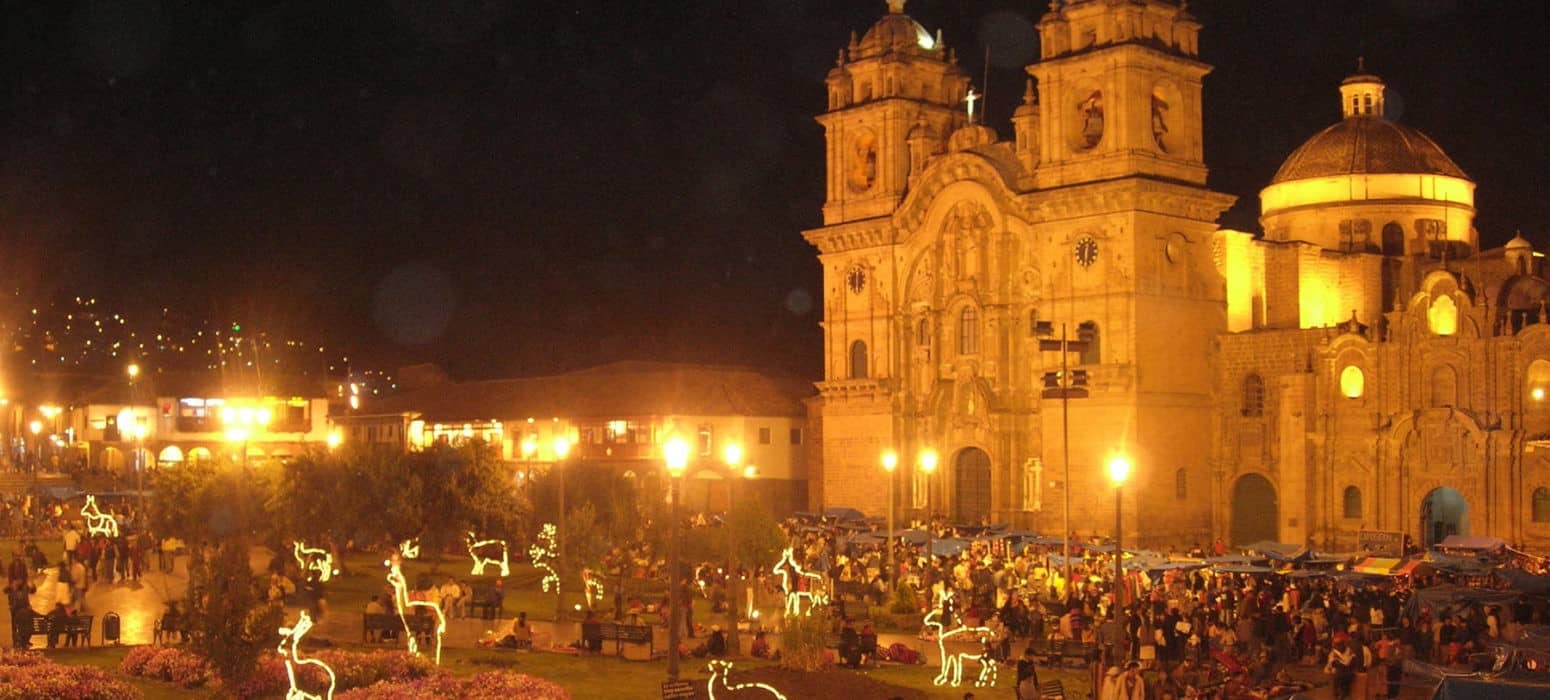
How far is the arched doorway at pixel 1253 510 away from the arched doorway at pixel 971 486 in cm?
851

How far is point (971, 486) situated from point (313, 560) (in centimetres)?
2721

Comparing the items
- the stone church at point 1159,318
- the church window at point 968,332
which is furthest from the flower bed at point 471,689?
the church window at point 968,332

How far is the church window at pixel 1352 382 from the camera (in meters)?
53.9

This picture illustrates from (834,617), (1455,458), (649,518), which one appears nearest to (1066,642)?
(834,617)

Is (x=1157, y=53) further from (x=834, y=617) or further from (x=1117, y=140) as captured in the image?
(x=834, y=617)

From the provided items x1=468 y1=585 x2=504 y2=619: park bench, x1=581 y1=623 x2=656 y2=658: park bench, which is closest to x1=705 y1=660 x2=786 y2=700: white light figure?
x1=581 y1=623 x2=656 y2=658: park bench

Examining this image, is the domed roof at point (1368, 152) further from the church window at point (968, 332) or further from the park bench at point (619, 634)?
the park bench at point (619, 634)

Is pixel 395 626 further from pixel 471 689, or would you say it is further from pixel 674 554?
pixel 674 554

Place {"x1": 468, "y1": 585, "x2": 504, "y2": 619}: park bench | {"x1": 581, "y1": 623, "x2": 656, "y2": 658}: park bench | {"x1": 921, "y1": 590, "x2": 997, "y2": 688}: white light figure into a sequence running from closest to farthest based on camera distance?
{"x1": 921, "y1": 590, "x2": 997, "y2": 688}: white light figure
{"x1": 581, "y1": 623, "x2": 656, "y2": 658}: park bench
{"x1": 468, "y1": 585, "x2": 504, "y2": 619}: park bench

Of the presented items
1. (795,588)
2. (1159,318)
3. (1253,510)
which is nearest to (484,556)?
(795,588)

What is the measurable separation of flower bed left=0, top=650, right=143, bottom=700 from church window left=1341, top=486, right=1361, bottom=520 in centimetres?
3933

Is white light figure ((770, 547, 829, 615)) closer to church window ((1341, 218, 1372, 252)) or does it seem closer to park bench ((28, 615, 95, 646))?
park bench ((28, 615, 95, 646))

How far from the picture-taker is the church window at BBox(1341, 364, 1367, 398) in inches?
2121

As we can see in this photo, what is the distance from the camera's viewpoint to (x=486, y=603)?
122 ft
